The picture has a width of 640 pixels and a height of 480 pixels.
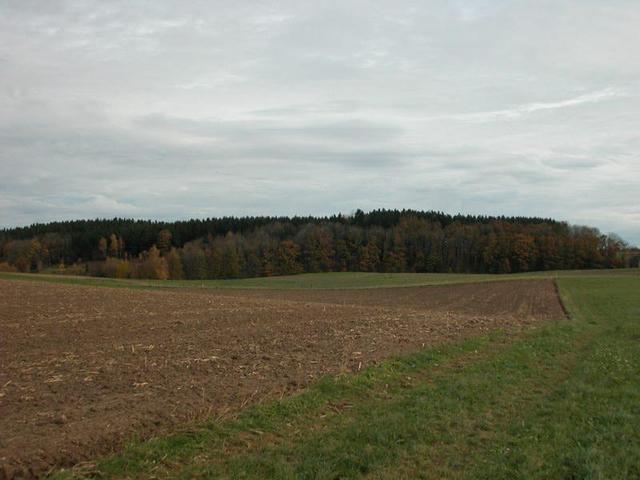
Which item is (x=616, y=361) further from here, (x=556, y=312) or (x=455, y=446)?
(x=556, y=312)

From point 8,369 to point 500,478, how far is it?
31.8 ft

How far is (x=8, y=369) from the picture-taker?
37.9ft

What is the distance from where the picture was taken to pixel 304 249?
115312 millimetres

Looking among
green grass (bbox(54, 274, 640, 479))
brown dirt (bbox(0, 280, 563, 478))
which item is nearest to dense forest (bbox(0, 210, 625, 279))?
brown dirt (bbox(0, 280, 563, 478))

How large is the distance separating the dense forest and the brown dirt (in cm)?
8095

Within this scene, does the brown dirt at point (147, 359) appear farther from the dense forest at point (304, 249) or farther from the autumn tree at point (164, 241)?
the autumn tree at point (164, 241)

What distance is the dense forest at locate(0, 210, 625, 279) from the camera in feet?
354

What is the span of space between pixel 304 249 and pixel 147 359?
10226 cm

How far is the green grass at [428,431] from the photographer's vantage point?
7094mm

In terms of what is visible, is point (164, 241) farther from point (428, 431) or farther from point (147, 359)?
point (428, 431)

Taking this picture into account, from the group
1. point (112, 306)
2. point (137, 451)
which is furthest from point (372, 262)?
A: point (137, 451)

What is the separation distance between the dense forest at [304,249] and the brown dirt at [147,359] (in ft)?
266

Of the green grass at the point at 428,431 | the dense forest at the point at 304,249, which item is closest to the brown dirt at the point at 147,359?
the green grass at the point at 428,431

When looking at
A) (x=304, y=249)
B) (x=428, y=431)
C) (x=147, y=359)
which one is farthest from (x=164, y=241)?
(x=428, y=431)
